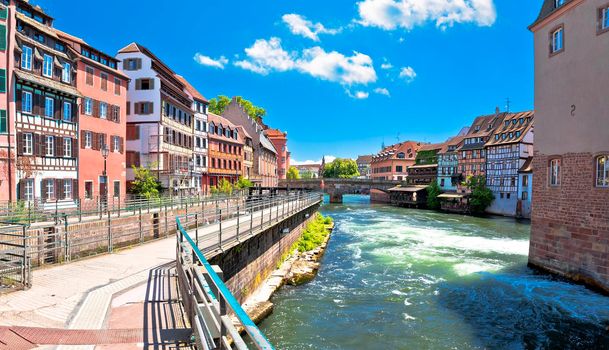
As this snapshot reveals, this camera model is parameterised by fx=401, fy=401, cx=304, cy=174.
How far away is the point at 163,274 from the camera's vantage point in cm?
891

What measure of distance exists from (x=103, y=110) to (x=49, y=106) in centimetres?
518

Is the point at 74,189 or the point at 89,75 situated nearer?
the point at 74,189

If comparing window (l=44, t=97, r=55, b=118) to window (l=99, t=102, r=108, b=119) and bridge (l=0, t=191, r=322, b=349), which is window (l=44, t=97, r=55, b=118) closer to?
window (l=99, t=102, r=108, b=119)

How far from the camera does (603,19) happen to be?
1594 cm

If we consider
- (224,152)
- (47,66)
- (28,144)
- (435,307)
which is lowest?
(435,307)

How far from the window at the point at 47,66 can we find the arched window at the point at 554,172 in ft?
90.1

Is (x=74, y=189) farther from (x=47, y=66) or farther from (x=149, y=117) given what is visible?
(x=149, y=117)

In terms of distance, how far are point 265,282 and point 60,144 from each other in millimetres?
16680

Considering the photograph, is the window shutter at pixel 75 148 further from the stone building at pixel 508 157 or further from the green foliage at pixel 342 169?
the green foliage at pixel 342 169

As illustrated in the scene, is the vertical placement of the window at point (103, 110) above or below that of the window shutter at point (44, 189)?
above

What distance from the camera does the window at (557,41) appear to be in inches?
716

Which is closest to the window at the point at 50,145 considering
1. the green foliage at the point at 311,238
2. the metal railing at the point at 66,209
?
the metal railing at the point at 66,209

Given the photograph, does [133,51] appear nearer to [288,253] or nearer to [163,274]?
[288,253]

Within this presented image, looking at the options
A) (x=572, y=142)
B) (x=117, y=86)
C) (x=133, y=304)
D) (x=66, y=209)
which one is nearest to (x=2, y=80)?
(x=66, y=209)
